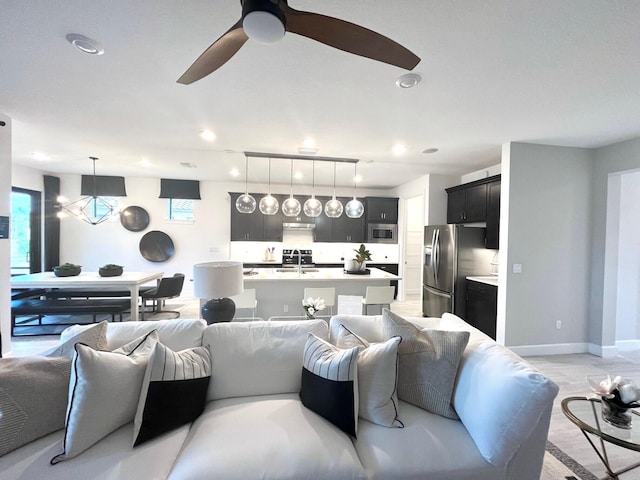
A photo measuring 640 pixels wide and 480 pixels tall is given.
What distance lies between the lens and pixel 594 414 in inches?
59.9

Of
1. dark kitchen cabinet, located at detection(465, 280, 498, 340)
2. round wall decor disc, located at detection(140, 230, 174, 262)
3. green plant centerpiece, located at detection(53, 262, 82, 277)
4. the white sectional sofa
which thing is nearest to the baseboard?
dark kitchen cabinet, located at detection(465, 280, 498, 340)

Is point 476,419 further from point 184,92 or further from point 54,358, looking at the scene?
point 184,92

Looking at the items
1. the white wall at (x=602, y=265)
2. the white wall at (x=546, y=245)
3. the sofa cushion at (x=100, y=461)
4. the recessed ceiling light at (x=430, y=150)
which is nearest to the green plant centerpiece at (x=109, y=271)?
Answer: the sofa cushion at (x=100, y=461)

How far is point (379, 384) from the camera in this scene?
150 cm

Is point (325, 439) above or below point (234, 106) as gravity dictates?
below

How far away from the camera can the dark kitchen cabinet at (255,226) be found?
20.8 feet

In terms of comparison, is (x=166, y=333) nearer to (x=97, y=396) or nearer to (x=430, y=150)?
(x=97, y=396)

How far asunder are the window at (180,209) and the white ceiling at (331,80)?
2.48m

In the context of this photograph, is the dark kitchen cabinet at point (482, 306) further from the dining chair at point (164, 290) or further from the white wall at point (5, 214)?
the white wall at point (5, 214)

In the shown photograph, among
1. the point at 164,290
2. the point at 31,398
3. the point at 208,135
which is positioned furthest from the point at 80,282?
the point at 31,398

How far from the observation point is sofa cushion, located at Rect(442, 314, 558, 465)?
122cm

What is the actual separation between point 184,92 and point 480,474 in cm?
322

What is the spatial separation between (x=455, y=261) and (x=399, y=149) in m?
1.95

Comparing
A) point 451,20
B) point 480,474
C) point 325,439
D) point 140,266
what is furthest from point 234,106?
point 140,266
